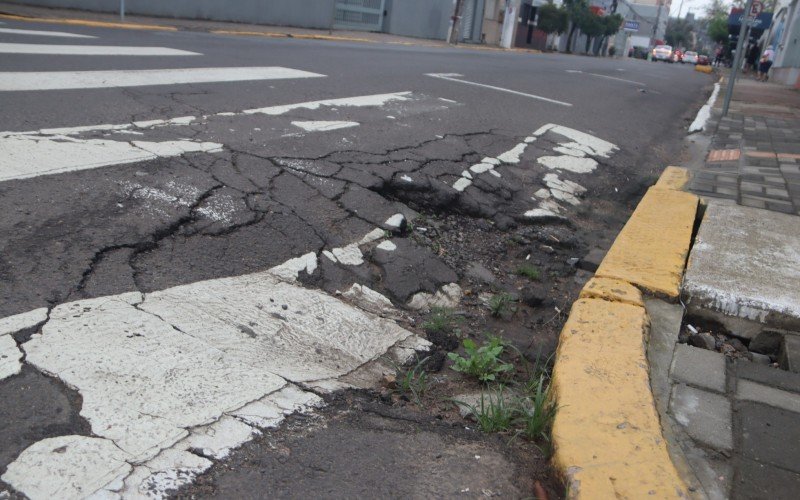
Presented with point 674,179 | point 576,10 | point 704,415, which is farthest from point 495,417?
point 576,10

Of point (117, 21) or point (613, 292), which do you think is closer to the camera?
point (613, 292)

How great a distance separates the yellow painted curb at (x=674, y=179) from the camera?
16.4ft

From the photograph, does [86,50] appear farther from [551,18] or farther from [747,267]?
[551,18]

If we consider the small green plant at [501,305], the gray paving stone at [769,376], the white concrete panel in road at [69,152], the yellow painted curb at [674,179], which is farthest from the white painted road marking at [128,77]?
the gray paving stone at [769,376]

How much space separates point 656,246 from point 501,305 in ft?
2.92

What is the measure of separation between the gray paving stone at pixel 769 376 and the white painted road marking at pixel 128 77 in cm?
495

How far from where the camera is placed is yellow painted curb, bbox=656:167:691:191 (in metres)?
4.99

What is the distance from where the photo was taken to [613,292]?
2863 millimetres

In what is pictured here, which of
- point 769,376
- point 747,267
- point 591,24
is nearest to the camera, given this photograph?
point 769,376

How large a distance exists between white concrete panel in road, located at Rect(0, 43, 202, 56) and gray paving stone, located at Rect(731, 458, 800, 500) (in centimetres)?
710

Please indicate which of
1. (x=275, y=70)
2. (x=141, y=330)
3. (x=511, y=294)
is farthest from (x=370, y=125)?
(x=141, y=330)

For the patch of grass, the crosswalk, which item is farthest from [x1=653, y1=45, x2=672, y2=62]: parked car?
the patch of grass

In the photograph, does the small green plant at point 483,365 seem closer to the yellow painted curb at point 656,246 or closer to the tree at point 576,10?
the yellow painted curb at point 656,246

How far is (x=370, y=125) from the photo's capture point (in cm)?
530
